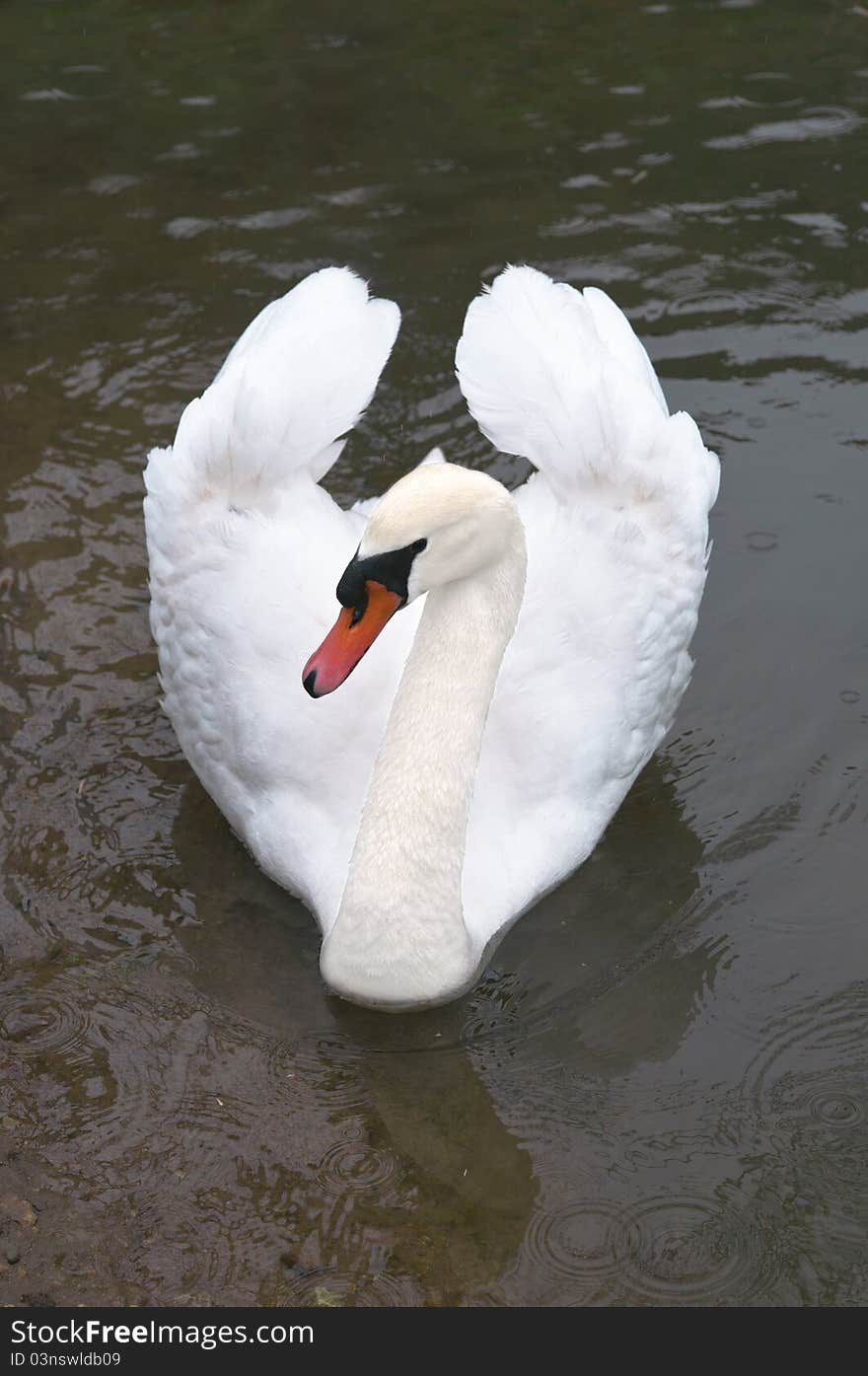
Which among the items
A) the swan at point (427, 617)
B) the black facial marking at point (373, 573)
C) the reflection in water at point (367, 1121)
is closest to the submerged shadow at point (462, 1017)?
the reflection in water at point (367, 1121)

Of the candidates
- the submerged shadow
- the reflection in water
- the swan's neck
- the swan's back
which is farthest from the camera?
the swan's back

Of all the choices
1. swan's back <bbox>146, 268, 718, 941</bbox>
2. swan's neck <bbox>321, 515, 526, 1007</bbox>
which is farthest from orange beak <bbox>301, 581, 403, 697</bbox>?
swan's back <bbox>146, 268, 718, 941</bbox>

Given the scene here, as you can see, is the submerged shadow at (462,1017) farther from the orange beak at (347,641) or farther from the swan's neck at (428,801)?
the orange beak at (347,641)

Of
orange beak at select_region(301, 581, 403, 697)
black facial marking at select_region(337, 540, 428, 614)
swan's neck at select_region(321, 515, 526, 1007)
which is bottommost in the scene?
swan's neck at select_region(321, 515, 526, 1007)

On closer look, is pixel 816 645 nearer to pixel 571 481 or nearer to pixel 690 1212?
pixel 571 481

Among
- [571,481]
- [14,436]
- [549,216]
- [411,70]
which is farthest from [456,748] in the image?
[411,70]

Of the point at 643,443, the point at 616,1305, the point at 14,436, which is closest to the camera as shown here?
the point at 616,1305

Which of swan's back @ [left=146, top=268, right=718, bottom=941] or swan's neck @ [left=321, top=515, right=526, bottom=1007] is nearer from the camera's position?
swan's neck @ [left=321, top=515, right=526, bottom=1007]

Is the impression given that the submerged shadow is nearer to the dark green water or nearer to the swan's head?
the dark green water

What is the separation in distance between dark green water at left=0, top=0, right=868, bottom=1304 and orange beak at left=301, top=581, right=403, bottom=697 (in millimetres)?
1223

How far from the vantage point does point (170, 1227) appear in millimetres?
4820

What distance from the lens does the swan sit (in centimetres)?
519

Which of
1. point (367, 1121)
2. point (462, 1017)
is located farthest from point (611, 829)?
point (367, 1121)

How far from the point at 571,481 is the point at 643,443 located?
27 cm
